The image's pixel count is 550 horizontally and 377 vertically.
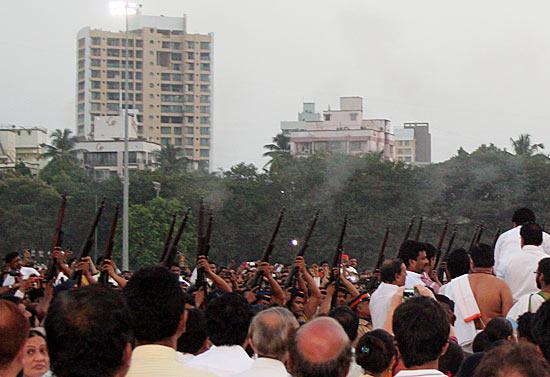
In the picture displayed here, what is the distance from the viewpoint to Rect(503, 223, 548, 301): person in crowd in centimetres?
1093

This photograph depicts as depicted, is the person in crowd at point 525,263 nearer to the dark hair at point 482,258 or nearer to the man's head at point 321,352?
the dark hair at point 482,258

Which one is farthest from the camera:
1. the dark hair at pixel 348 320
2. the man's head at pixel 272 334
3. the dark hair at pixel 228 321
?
the dark hair at pixel 348 320

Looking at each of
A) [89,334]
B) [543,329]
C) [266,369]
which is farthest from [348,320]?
[89,334]

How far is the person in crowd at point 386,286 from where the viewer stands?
9875mm

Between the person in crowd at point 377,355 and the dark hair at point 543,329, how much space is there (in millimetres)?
1397

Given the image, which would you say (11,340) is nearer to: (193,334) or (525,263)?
(193,334)

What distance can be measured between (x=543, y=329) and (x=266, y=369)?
1.44m

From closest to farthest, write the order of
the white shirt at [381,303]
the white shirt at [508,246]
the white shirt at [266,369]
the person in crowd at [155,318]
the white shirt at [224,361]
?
1. the person in crowd at [155,318]
2. the white shirt at [266,369]
3. the white shirt at [224,361]
4. the white shirt at [381,303]
5. the white shirt at [508,246]

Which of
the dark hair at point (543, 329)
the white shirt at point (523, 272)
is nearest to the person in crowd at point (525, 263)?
the white shirt at point (523, 272)

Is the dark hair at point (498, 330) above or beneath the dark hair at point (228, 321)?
beneath

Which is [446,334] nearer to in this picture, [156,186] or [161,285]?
[161,285]

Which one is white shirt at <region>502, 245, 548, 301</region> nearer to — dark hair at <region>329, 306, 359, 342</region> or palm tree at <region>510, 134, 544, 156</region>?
dark hair at <region>329, 306, 359, 342</region>

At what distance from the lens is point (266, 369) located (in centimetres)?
603

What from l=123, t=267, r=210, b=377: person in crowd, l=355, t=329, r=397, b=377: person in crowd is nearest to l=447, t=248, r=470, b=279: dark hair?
l=355, t=329, r=397, b=377: person in crowd
